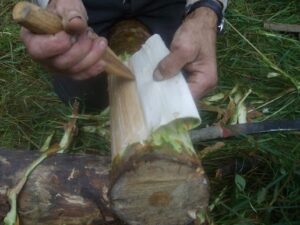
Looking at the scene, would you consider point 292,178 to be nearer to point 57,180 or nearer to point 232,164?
point 232,164

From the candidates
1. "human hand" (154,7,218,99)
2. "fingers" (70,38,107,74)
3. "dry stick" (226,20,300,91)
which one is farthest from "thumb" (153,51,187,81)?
"dry stick" (226,20,300,91)

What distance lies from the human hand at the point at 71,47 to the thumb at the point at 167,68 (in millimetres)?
178

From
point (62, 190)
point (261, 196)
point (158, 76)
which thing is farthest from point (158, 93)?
point (261, 196)

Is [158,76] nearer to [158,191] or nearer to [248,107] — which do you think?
[158,191]

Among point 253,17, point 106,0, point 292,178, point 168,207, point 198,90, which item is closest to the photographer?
point 168,207

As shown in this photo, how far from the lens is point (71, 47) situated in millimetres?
1245

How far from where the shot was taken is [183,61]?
151 centimetres

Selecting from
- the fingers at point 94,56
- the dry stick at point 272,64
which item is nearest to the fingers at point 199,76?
the fingers at point 94,56

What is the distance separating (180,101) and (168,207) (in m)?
0.27

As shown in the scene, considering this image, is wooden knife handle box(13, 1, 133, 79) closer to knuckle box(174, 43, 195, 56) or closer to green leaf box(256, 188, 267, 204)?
knuckle box(174, 43, 195, 56)

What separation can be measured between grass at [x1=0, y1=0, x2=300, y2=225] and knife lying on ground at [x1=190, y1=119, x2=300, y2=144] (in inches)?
2.1

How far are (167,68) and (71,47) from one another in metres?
0.31

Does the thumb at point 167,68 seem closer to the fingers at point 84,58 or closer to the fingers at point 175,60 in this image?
the fingers at point 175,60

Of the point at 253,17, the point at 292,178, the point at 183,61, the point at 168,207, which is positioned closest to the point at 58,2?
the point at 183,61
